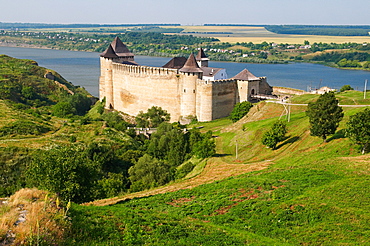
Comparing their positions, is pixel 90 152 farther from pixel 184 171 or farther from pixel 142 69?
pixel 142 69

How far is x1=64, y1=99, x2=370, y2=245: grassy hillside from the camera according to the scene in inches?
283

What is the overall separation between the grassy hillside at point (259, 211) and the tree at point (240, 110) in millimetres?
12389

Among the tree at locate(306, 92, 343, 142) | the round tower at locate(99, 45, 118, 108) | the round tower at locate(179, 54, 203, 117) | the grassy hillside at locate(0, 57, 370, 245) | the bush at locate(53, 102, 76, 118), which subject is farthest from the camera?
the round tower at locate(99, 45, 118, 108)

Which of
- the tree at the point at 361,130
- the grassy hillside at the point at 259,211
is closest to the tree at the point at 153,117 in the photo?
the grassy hillside at the point at 259,211

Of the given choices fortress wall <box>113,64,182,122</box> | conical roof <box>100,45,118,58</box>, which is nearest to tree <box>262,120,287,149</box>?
fortress wall <box>113,64,182,122</box>

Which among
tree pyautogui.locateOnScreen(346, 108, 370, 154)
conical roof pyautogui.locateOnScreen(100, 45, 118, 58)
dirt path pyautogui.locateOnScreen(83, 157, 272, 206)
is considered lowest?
dirt path pyautogui.locateOnScreen(83, 157, 272, 206)

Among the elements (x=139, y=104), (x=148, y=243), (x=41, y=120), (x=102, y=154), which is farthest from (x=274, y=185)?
(x=139, y=104)

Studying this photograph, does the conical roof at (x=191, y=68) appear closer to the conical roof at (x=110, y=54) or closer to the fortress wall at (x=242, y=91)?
the fortress wall at (x=242, y=91)

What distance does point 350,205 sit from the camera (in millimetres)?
9062

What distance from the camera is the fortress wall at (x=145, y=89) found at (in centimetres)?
3124

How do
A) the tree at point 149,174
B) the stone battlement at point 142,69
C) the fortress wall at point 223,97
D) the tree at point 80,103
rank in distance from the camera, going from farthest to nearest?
the tree at point 80,103, the stone battlement at point 142,69, the fortress wall at point 223,97, the tree at point 149,174

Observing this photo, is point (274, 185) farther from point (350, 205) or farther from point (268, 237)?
point (268, 237)

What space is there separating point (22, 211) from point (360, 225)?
6.02 meters

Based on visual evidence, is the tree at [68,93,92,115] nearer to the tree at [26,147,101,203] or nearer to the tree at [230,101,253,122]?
the tree at [230,101,253,122]
